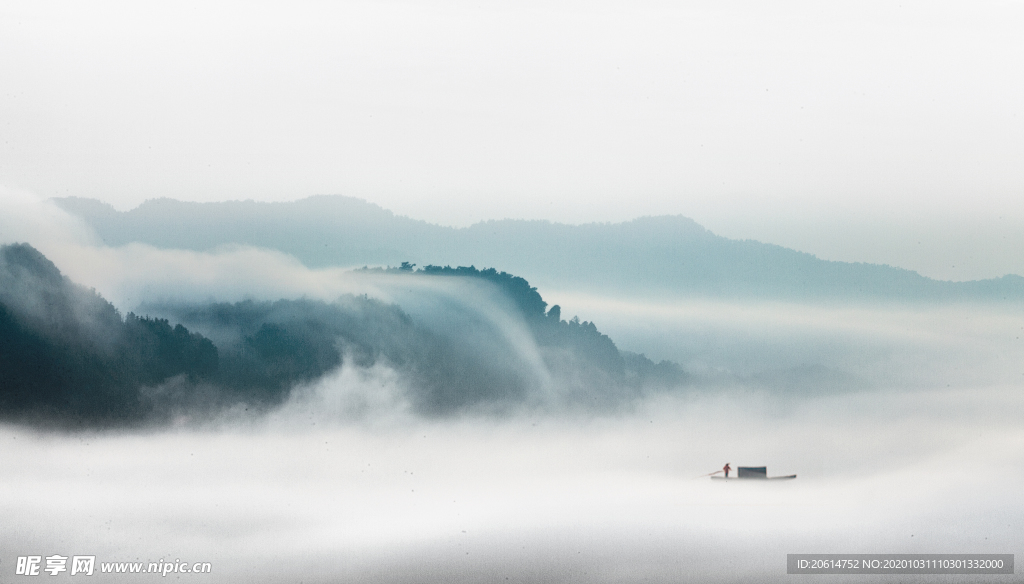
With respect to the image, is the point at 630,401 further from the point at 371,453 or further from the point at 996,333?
the point at 996,333

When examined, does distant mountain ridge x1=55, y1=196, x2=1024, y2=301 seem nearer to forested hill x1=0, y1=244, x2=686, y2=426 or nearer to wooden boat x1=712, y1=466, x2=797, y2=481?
forested hill x1=0, y1=244, x2=686, y2=426

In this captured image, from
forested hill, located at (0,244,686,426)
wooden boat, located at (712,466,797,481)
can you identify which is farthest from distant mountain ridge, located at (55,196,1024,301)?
wooden boat, located at (712,466,797,481)

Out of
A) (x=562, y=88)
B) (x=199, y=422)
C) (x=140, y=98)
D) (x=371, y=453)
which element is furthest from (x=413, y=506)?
(x=140, y=98)

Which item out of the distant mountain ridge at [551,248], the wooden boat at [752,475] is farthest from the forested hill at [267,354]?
the wooden boat at [752,475]

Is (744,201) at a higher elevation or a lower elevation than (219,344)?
higher

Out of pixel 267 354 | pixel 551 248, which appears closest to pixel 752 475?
pixel 551 248

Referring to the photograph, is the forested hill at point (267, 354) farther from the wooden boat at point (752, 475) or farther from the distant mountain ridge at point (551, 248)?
the wooden boat at point (752, 475)
